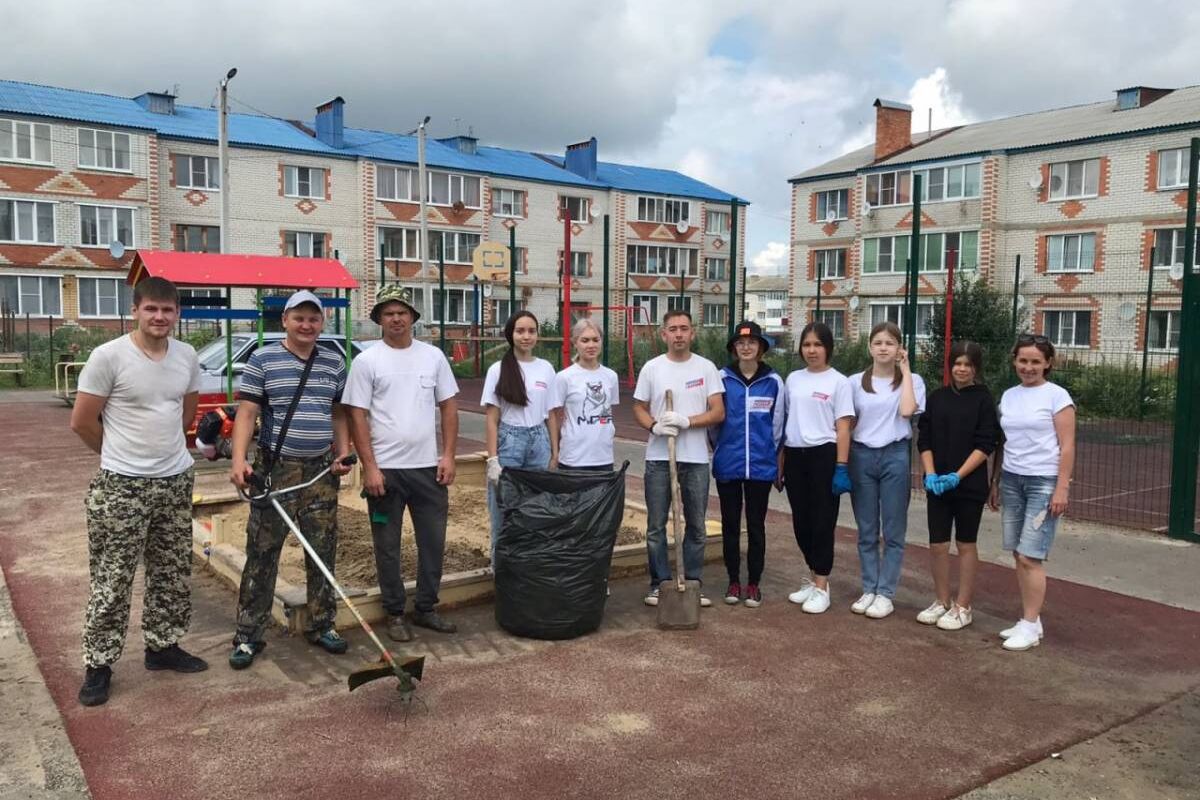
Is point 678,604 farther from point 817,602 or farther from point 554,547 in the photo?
point 817,602

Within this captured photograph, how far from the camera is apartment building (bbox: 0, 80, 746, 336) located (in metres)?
32.0

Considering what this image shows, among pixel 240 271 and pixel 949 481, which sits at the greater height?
pixel 240 271

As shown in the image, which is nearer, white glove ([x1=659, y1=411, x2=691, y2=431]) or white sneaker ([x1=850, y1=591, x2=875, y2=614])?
white glove ([x1=659, y1=411, x2=691, y2=431])

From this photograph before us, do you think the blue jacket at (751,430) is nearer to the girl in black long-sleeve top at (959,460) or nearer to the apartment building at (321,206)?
the girl in black long-sleeve top at (959,460)

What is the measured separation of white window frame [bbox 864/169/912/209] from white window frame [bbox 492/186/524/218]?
591 inches

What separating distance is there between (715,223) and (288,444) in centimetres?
4706

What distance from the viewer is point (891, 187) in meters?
36.7

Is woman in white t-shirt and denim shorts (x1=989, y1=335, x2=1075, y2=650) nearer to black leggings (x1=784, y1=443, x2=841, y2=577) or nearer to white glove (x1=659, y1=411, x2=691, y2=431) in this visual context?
black leggings (x1=784, y1=443, x2=841, y2=577)

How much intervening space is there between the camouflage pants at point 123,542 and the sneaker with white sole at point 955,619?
3.88 metres

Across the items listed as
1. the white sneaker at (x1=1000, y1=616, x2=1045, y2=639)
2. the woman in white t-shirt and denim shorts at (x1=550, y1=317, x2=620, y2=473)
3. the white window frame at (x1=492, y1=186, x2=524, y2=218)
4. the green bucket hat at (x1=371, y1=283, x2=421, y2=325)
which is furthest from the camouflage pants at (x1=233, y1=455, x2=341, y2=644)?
the white window frame at (x1=492, y1=186, x2=524, y2=218)

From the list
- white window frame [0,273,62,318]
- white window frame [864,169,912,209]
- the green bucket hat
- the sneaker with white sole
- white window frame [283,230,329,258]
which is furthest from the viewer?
white window frame [283,230,329,258]

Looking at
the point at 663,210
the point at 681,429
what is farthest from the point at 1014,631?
the point at 663,210

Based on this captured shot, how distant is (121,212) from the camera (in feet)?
108

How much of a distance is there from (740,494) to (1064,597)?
217 centimetres
